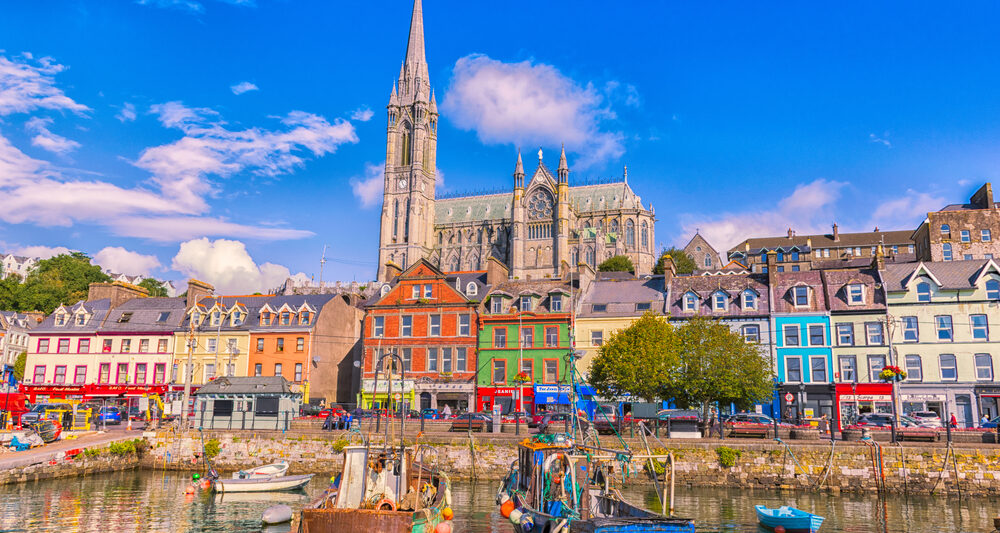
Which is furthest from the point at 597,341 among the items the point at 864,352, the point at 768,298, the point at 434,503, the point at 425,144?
the point at 425,144

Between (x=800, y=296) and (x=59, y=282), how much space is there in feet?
377

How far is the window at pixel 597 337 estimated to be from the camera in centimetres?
5462

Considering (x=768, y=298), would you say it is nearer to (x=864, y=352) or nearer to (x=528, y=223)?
(x=864, y=352)

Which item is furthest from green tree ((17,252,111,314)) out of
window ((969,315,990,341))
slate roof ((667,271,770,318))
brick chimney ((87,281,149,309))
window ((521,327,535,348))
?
window ((969,315,990,341))

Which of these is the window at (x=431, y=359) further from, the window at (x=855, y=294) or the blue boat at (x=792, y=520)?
the blue boat at (x=792, y=520)

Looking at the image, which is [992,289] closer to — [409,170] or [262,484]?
[262,484]

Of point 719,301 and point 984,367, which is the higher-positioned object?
point 719,301

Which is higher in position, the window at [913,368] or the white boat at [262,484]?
the window at [913,368]

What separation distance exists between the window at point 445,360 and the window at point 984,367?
36339mm

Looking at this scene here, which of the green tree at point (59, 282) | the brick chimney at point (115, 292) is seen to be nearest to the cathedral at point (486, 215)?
the green tree at point (59, 282)

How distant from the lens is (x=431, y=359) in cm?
5800

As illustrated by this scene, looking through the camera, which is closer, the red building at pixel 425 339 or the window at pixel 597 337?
the window at pixel 597 337

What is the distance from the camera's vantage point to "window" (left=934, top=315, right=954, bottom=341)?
4872 cm

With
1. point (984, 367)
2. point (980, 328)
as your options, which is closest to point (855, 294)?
point (980, 328)
